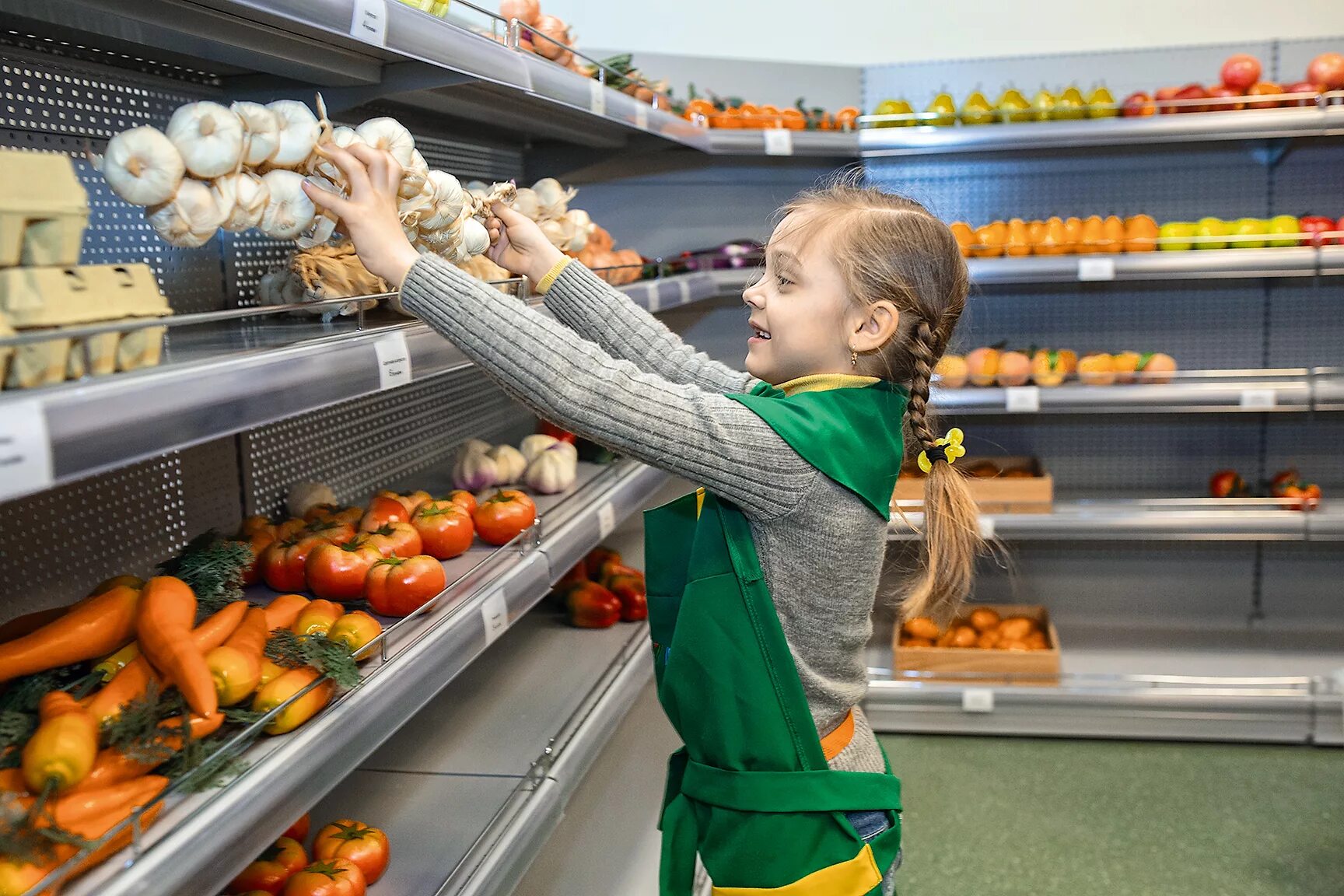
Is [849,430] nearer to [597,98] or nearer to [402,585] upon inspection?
[402,585]

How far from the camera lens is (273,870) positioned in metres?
1.59

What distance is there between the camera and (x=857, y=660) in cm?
160

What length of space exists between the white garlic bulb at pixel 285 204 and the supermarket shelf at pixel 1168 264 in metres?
2.68

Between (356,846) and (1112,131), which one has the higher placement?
(1112,131)

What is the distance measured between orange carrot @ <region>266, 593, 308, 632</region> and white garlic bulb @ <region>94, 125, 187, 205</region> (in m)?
0.57

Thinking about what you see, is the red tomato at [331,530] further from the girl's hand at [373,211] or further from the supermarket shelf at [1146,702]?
the supermarket shelf at [1146,702]

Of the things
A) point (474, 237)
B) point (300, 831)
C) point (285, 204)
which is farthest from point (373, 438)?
point (285, 204)

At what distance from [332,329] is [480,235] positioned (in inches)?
14.9

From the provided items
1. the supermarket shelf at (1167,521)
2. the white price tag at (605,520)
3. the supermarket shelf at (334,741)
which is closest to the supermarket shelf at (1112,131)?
the supermarket shelf at (1167,521)

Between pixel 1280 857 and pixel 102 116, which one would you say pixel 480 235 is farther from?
pixel 1280 857

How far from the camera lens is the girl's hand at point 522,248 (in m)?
1.57

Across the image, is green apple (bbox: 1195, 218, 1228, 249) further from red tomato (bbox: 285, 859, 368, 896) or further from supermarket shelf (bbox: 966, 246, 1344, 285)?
red tomato (bbox: 285, 859, 368, 896)

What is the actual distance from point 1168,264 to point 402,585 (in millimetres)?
2898

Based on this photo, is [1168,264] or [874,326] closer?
[874,326]
